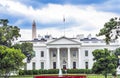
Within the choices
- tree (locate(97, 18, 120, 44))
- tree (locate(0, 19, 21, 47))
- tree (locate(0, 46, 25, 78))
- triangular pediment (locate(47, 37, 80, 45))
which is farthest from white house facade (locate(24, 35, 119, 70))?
tree (locate(97, 18, 120, 44))

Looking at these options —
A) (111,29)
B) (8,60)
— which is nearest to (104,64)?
(8,60)

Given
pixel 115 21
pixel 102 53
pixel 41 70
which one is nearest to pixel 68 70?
pixel 41 70

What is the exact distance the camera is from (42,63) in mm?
96375

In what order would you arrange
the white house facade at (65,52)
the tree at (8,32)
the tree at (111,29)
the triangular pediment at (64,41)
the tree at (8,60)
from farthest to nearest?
the white house facade at (65,52) → the triangular pediment at (64,41) → the tree at (8,32) → the tree at (8,60) → the tree at (111,29)

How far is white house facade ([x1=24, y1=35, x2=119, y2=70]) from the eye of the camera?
3661 inches

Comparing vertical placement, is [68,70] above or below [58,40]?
below

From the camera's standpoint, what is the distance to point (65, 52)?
313ft

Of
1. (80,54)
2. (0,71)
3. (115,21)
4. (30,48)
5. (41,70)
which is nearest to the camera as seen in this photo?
(115,21)

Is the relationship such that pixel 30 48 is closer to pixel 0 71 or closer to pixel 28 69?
pixel 28 69

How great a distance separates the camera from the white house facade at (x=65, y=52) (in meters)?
93.0

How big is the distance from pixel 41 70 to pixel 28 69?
25.1 ft

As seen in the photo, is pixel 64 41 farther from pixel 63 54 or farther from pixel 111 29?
pixel 111 29

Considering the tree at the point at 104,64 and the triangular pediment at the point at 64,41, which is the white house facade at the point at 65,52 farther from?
the tree at the point at 104,64

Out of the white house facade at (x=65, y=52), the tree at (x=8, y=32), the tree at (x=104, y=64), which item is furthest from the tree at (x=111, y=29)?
the white house facade at (x=65, y=52)
